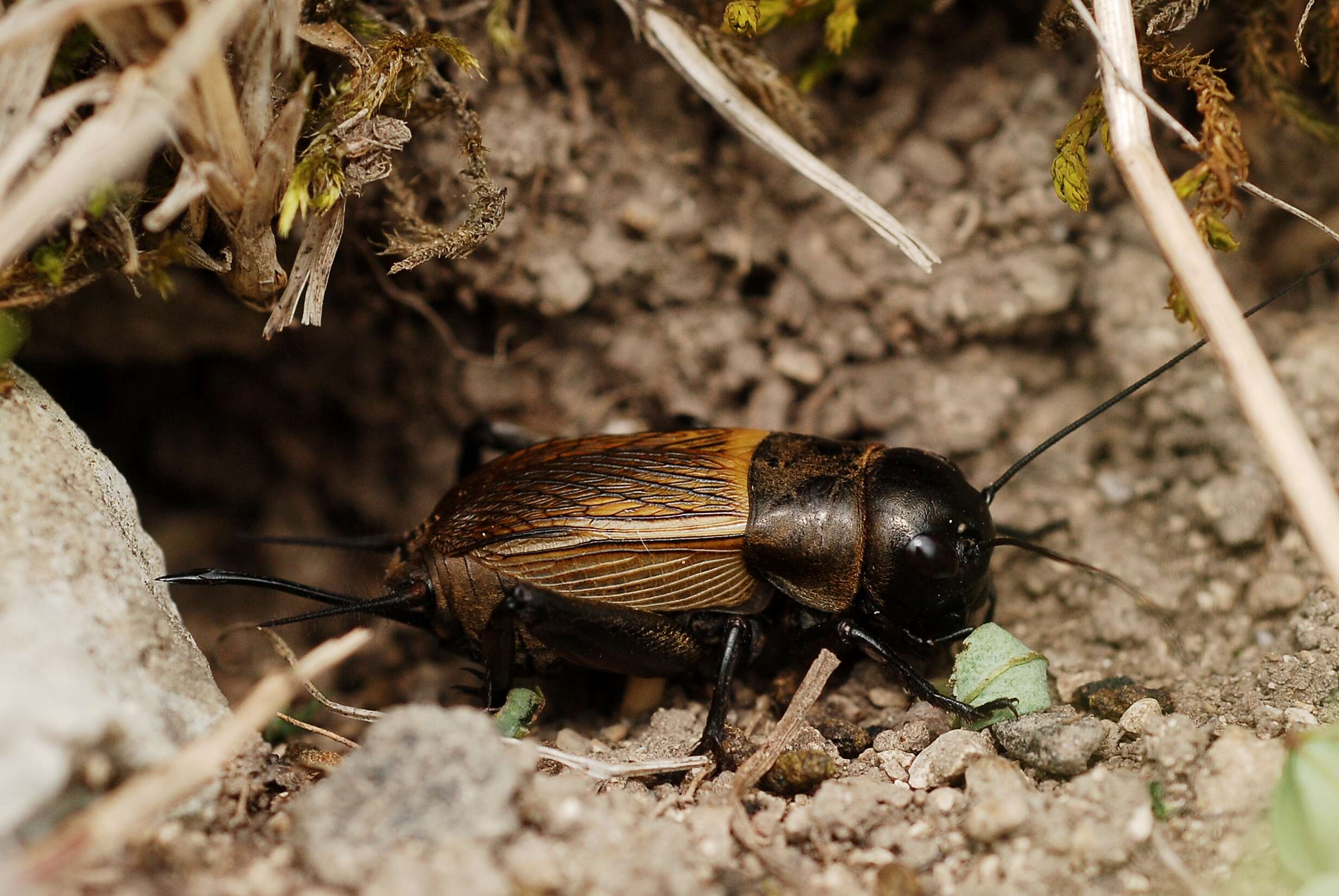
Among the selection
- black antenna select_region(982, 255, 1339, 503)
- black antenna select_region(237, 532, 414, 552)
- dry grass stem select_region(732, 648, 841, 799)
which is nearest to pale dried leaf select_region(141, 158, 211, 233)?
black antenna select_region(237, 532, 414, 552)

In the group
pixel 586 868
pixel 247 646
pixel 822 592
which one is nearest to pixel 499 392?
pixel 247 646

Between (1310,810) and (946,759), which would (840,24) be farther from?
(1310,810)

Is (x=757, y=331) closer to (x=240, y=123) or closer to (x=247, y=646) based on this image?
(x=240, y=123)

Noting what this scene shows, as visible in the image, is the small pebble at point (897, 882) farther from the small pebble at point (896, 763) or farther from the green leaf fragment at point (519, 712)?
the green leaf fragment at point (519, 712)

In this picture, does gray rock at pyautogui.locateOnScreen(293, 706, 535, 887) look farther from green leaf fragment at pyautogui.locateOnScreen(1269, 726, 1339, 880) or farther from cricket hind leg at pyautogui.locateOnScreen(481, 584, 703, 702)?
green leaf fragment at pyautogui.locateOnScreen(1269, 726, 1339, 880)

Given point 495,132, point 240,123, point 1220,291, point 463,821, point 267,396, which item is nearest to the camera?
point 463,821

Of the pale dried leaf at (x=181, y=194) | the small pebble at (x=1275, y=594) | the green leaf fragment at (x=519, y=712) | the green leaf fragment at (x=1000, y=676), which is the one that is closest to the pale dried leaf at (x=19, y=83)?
the pale dried leaf at (x=181, y=194)
